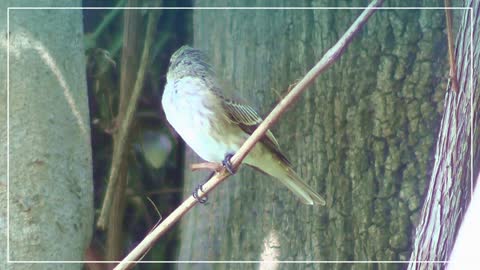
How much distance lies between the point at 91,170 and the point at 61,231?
91 millimetres

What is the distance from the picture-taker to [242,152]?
185cm

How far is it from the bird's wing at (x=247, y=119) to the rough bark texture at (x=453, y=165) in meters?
0.20

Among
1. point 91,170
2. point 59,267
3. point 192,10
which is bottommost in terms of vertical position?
point 59,267

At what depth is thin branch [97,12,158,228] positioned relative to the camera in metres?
1.91

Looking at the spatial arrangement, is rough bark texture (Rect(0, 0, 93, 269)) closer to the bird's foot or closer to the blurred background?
the blurred background

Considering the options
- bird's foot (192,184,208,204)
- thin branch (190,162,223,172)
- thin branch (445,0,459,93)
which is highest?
thin branch (445,0,459,93)

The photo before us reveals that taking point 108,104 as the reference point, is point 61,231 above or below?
below

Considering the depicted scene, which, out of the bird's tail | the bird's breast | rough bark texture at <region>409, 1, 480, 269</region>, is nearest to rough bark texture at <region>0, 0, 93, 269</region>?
the bird's breast

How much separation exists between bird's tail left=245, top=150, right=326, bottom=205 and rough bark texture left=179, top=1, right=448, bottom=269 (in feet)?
0.03

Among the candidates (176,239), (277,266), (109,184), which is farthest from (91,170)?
(277,266)

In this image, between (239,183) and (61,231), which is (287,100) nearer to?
(239,183)

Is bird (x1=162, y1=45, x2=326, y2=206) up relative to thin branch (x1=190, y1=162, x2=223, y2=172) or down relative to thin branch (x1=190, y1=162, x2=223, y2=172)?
up

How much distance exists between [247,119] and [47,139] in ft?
0.89

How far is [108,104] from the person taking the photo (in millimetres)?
1935
